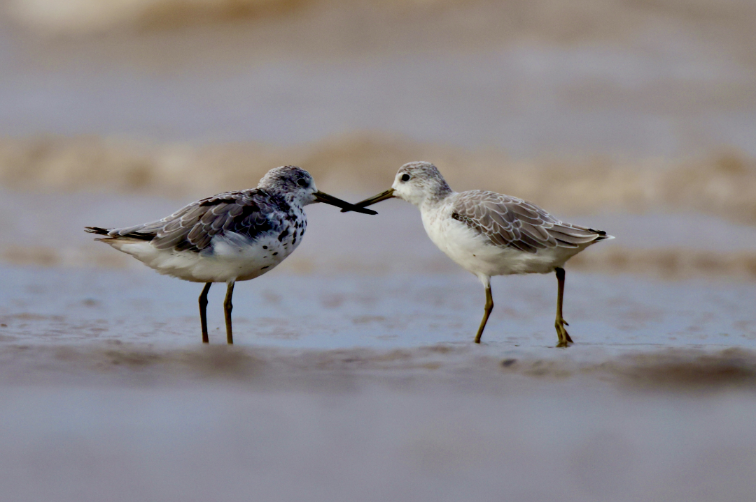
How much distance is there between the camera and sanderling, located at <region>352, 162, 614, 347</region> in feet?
18.9

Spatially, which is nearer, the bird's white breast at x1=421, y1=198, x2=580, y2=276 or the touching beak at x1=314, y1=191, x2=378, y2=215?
the bird's white breast at x1=421, y1=198, x2=580, y2=276

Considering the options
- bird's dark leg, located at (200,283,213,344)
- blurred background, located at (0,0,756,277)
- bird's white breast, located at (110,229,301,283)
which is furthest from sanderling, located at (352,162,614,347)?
blurred background, located at (0,0,756,277)

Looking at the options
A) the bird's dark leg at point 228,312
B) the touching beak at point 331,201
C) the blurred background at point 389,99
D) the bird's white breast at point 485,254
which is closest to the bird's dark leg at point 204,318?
the bird's dark leg at point 228,312

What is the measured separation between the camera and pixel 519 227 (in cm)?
582

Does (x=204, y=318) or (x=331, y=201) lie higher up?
(x=331, y=201)

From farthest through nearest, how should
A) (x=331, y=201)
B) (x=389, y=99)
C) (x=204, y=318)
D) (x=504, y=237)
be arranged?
(x=389, y=99) → (x=331, y=201) → (x=504, y=237) → (x=204, y=318)

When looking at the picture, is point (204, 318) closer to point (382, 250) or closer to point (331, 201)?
point (331, 201)

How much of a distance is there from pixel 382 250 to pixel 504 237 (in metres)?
4.74

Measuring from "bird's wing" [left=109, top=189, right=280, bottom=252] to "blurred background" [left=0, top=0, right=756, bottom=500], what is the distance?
2.26 feet

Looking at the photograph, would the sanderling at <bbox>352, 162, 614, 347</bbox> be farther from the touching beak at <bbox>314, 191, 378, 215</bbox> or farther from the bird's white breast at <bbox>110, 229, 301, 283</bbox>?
the bird's white breast at <bbox>110, 229, 301, 283</bbox>

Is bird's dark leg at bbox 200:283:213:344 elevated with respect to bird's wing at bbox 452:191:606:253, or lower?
lower

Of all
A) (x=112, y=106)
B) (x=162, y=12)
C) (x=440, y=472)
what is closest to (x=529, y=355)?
(x=440, y=472)

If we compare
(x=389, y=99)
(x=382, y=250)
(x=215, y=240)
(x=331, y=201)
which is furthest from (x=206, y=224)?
(x=389, y=99)

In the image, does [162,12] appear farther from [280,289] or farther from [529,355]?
[529,355]
